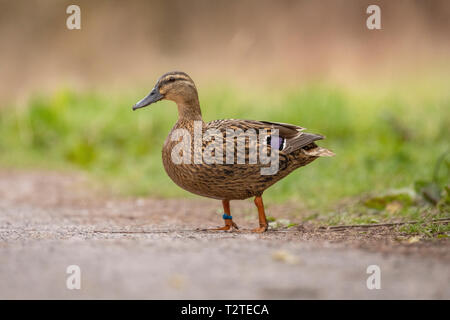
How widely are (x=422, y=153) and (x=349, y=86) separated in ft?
10.7

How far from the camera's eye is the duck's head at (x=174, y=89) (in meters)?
5.28

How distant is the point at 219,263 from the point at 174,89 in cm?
224

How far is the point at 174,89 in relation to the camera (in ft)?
17.4

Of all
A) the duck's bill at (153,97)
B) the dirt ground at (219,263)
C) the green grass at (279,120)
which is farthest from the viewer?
the green grass at (279,120)

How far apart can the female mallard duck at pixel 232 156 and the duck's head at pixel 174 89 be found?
0.08 m

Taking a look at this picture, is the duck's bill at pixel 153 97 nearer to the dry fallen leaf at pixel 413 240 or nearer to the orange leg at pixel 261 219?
the orange leg at pixel 261 219

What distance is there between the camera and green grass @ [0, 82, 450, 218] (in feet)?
26.0

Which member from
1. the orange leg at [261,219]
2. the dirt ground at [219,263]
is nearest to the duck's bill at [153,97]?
the dirt ground at [219,263]

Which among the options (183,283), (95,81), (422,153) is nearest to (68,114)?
(95,81)

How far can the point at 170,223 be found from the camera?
5938 mm

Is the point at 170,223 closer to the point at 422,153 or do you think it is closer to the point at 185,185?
the point at 185,185

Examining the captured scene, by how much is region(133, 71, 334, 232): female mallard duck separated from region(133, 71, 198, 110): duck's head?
0.08 metres

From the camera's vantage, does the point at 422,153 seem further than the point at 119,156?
No

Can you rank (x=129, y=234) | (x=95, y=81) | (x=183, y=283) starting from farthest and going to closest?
(x=95, y=81) < (x=129, y=234) < (x=183, y=283)
